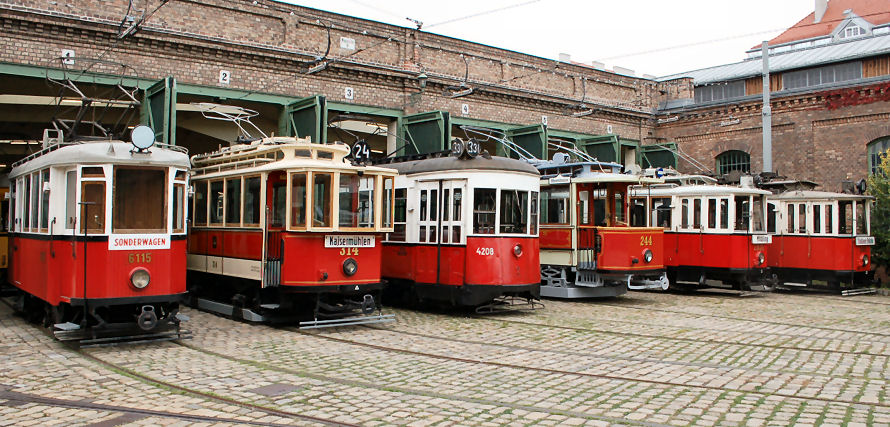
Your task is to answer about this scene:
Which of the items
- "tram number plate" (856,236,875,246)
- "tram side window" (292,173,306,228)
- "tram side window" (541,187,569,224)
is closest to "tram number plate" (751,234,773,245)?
"tram number plate" (856,236,875,246)

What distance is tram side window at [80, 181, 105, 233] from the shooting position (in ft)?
29.2

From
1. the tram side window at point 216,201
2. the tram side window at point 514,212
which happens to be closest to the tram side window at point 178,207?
the tram side window at point 216,201

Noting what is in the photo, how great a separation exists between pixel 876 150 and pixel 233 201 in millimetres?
21092

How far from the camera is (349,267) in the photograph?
10977mm

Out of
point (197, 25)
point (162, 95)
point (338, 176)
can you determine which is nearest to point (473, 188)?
point (338, 176)

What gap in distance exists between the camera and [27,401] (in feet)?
21.1

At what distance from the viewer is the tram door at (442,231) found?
12.5 metres

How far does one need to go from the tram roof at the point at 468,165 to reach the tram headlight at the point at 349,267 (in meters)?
2.60

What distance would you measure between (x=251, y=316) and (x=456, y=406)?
5933 mm

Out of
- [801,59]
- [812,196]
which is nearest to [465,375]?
[812,196]

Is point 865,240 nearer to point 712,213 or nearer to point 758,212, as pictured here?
point 758,212

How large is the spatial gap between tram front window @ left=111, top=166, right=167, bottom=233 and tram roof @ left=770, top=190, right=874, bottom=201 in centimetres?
1603

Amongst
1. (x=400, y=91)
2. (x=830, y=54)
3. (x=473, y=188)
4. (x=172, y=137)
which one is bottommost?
(x=473, y=188)

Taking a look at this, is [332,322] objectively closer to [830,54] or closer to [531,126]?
[531,126]
